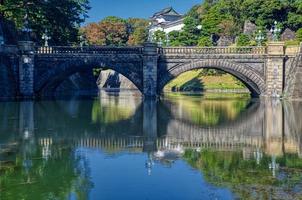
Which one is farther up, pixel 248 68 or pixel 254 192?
pixel 248 68

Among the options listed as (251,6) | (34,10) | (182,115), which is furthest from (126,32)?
(182,115)

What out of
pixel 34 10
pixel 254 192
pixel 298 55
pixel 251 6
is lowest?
pixel 254 192

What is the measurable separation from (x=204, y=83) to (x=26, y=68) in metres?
33.7

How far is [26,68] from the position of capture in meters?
46.4

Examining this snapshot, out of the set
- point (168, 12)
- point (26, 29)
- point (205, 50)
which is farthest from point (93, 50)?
point (168, 12)

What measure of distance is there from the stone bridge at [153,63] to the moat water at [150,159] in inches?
822

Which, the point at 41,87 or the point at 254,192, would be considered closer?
the point at 254,192

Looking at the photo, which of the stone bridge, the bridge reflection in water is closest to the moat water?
the bridge reflection in water

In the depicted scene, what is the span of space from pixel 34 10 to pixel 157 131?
3331 centimetres

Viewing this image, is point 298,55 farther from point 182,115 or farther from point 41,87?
point 41,87

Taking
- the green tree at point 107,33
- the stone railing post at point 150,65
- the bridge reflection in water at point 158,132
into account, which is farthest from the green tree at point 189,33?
the bridge reflection in water at point 158,132

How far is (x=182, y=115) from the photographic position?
30531 mm

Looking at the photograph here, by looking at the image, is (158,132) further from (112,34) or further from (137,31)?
(137,31)

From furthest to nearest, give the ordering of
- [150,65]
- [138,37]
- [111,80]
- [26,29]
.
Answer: [111,80], [138,37], [26,29], [150,65]
